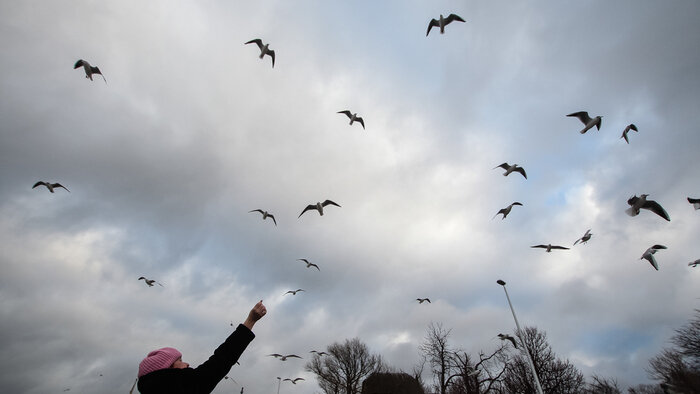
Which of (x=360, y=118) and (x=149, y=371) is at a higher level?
(x=360, y=118)

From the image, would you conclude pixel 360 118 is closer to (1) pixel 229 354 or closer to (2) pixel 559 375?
(1) pixel 229 354

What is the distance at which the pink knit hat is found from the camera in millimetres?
2474

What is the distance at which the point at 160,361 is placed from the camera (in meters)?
2.53

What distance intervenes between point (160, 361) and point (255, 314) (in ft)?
2.66

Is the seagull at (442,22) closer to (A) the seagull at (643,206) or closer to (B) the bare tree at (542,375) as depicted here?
(A) the seagull at (643,206)

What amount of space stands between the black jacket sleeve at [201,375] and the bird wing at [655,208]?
14.1 metres

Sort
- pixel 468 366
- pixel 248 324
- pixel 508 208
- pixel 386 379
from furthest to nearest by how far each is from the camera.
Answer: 1. pixel 386 379
2. pixel 468 366
3. pixel 508 208
4. pixel 248 324

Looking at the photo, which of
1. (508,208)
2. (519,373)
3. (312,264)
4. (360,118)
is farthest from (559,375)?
(360,118)

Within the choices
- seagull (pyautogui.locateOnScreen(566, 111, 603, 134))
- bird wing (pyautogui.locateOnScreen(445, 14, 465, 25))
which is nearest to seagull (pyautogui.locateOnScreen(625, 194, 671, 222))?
seagull (pyautogui.locateOnScreen(566, 111, 603, 134))

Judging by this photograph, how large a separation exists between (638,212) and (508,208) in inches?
256

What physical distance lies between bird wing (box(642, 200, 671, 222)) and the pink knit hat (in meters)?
14.6

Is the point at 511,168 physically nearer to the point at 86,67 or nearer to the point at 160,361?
the point at 160,361

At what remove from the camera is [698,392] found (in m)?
27.8

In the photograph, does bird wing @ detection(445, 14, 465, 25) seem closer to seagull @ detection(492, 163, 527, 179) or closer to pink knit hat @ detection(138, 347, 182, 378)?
seagull @ detection(492, 163, 527, 179)
